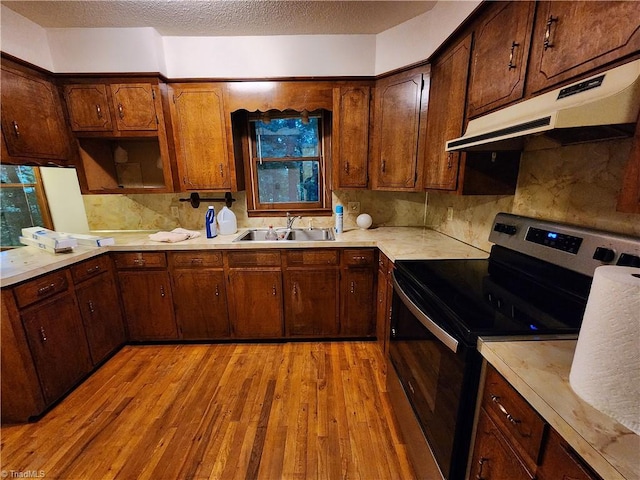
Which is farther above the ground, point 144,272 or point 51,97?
point 51,97

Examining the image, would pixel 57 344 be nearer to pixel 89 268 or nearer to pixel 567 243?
pixel 89 268

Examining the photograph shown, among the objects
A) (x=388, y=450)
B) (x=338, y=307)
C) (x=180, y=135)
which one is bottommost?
(x=388, y=450)

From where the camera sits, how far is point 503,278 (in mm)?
1280

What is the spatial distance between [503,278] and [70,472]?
7.82 feet

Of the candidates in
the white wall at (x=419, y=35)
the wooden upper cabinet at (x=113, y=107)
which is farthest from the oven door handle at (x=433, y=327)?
the wooden upper cabinet at (x=113, y=107)

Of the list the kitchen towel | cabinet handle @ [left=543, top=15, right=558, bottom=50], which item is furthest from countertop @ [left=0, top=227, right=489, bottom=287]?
cabinet handle @ [left=543, top=15, right=558, bottom=50]

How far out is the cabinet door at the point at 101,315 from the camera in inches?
75.7

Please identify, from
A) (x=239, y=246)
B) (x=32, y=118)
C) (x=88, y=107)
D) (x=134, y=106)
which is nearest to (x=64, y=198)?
(x=32, y=118)

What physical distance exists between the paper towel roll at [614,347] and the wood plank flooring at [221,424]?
1.15 meters

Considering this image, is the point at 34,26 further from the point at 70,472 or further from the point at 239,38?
the point at 70,472

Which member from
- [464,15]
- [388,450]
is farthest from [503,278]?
[464,15]

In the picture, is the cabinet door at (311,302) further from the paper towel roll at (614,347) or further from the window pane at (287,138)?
the paper towel roll at (614,347)

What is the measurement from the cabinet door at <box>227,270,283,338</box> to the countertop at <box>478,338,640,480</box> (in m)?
1.67

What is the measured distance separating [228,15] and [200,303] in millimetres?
2211
